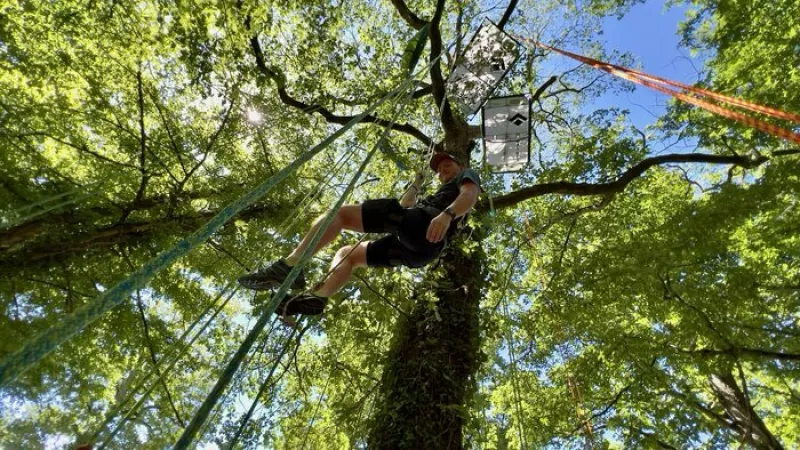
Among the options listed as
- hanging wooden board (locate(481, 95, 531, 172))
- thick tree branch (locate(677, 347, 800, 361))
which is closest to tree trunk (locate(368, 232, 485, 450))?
hanging wooden board (locate(481, 95, 531, 172))

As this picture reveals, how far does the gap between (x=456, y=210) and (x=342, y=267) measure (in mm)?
880

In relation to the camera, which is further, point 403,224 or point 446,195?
point 446,195

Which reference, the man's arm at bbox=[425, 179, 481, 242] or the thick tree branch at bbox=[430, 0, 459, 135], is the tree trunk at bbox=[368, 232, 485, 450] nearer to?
the man's arm at bbox=[425, 179, 481, 242]

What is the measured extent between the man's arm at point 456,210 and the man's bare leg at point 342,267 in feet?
2.21

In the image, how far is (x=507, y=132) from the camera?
15.3 feet

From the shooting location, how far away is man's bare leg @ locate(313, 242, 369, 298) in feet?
9.10

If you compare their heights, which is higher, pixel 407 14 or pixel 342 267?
pixel 407 14

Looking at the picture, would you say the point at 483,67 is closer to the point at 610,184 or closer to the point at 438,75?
the point at 438,75

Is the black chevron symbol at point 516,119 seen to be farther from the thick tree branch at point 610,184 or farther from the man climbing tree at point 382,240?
the man climbing tree at point 382,240

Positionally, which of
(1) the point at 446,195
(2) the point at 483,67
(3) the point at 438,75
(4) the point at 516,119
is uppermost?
(2) the point at 483,67

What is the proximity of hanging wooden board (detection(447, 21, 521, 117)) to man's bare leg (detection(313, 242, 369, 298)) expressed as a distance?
8.93 ft

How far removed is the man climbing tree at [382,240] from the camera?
2377mm

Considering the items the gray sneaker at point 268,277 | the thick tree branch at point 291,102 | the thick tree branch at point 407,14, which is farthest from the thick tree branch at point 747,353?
the thick tree branch at point 407,14

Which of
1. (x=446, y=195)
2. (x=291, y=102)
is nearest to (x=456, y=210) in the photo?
(x=446, y=195)
